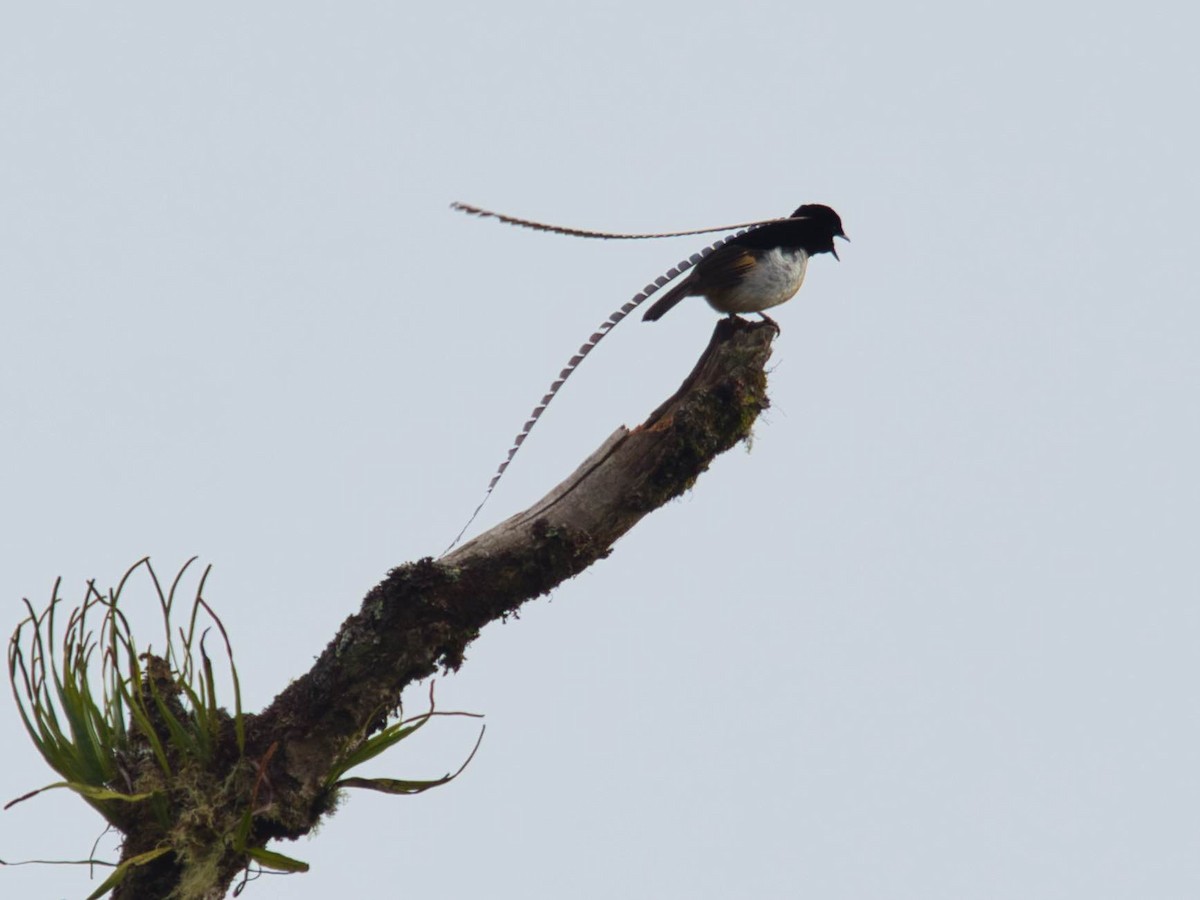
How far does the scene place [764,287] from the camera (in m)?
6.87

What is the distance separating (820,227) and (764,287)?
0.92m

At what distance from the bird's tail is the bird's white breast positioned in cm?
15

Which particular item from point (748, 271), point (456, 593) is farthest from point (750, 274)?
point (456, 593)

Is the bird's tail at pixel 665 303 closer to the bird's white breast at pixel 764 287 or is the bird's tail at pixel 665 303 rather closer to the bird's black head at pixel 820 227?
the bird's white breast at pixel 764 287

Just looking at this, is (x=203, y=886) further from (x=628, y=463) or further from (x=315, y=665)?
(x=628, y=463)

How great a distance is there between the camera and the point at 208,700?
16.7 ft

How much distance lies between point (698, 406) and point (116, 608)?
2496 mm

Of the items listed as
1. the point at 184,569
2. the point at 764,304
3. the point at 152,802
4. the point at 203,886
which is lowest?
the point at 203,886

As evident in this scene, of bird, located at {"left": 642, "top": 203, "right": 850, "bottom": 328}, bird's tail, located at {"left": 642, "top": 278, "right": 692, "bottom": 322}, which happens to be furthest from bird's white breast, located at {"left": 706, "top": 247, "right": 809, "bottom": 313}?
bird's tail, located at {"left": 642, "top": 278, "right": 692, "bottom": 322}

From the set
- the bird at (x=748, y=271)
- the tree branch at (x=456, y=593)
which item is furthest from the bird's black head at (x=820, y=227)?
the tree branch at (x=456, y=593)

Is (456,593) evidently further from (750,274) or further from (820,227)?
(820,227)

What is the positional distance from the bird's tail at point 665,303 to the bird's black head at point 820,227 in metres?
0.88

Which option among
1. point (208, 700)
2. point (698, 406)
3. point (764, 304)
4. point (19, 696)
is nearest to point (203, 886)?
point (208, 700)

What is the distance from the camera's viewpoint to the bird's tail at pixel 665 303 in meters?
6.96
